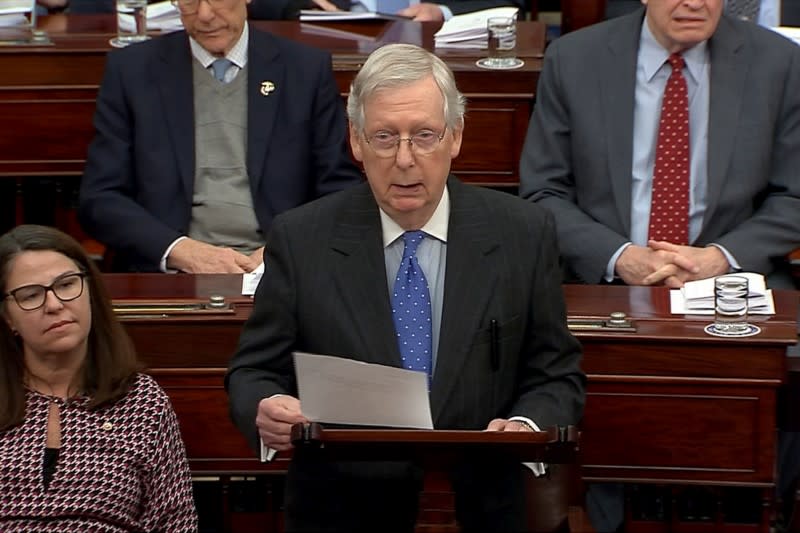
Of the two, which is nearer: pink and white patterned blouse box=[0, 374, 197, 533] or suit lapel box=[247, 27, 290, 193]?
pink and white patterned blouse box=[0, 374, 197, 533]

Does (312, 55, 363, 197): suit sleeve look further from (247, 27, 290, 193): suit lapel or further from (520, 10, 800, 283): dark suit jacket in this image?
(520, 10, 800, 283): dark suit jacket

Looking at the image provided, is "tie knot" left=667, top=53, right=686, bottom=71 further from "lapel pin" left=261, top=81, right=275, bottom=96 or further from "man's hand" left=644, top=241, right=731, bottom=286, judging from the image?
"lapel pin" left=261, top=81, right=275, bottom=96

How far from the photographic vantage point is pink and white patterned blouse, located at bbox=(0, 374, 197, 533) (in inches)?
111

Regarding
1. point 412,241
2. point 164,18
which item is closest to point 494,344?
point 412,241

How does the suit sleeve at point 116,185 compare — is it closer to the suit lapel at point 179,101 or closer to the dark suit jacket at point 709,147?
the suit lapel at point 179,101

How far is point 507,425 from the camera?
2488 millimetres

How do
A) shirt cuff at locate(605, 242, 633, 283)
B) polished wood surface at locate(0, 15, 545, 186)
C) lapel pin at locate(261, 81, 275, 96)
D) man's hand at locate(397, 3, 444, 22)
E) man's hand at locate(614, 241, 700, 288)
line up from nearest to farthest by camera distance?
man's hand at locate(614, 241, 700, 288)
shirt cuff at locate(605, 242, 633, 283)
lapel pin at locate(261, 81, 275, 96)
polished wood surface at locate(0, 15, 545, 186)
man's hand at locate(397, 3, 444, 22)

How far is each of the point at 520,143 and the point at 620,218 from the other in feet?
2.30

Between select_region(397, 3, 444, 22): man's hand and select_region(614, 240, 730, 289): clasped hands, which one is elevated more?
select_region(397, 3, 444, 22): man's hand

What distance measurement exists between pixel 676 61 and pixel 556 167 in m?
0.38

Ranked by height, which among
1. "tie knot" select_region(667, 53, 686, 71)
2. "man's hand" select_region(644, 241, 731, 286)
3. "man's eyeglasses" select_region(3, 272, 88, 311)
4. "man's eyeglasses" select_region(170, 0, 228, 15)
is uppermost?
"man's eyeglasses" select_region(170, 0, 228, 15)

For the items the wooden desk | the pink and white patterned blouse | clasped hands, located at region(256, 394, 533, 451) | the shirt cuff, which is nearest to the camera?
clasped hands, located at region(256, 394, 533, 451)

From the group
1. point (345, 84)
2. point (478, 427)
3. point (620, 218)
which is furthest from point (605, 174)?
point (478, 427)

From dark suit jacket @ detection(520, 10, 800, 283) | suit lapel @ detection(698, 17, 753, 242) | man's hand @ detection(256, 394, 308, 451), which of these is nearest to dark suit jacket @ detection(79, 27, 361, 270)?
dark suit jacket @ detection(520, 10, 800, 283)
